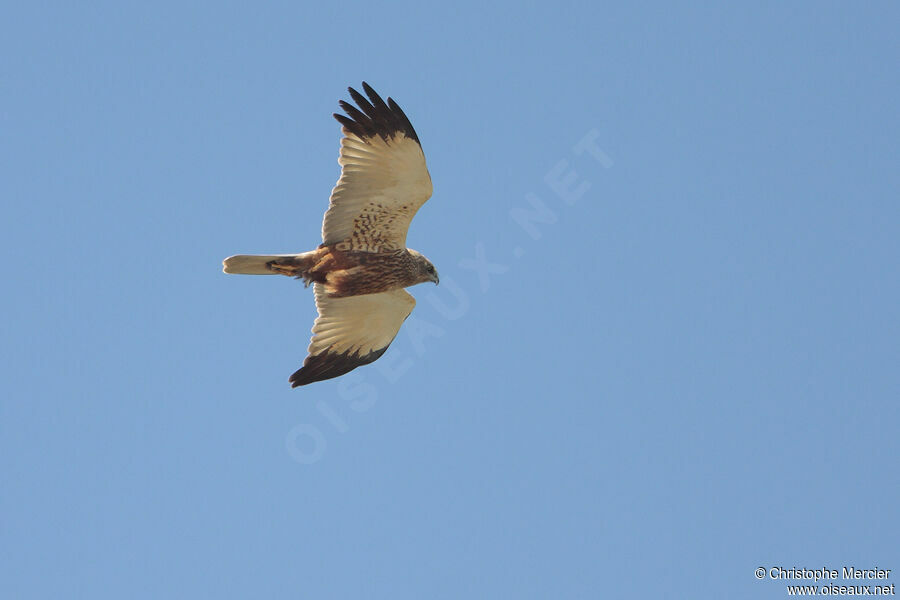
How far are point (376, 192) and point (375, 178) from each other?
0.57 ft

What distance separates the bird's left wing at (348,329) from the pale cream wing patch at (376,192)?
0.84 m

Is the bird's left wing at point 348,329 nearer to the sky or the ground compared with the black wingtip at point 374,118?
nearer to the ground

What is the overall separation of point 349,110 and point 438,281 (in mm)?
2195

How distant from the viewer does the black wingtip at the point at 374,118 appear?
1238cm

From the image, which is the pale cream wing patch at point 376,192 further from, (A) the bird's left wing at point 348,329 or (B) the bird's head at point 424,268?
(A) the bird's left wing at point 348,329

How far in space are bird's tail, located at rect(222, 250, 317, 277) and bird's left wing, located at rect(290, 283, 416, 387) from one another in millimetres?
688

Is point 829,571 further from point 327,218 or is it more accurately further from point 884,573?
point 327,218

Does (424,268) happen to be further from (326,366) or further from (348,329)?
(326,366)

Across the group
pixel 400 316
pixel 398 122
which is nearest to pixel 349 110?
pixel 398 122

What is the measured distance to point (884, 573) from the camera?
44.9ft

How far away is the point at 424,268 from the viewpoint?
1333 centimetres

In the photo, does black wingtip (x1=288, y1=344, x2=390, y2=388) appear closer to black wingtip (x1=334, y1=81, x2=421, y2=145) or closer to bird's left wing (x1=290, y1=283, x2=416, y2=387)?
bird's left wing (x1=290, y1=283, x2=416, y2=387)

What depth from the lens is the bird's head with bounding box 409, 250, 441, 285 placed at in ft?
43.7

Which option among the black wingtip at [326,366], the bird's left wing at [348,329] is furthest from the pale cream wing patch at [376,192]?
the black wingtip at [326,366]
